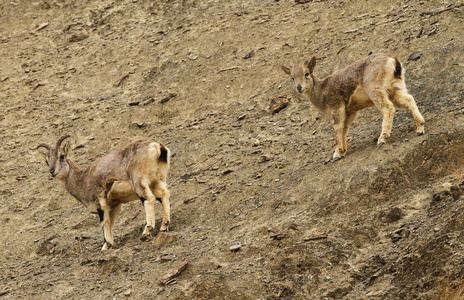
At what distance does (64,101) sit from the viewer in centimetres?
2202

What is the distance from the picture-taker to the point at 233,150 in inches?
640

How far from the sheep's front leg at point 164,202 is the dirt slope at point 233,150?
0.38 meters

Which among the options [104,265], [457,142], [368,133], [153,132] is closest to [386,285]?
[457,142]

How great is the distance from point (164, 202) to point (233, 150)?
12.4 feet

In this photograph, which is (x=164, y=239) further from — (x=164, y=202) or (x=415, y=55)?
(x=415, y=55)

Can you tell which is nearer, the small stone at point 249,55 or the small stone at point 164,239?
the small stone at point 164,239

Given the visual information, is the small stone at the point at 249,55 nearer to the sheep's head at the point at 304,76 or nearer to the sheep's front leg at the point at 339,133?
the sheep's head at the point at 304,76

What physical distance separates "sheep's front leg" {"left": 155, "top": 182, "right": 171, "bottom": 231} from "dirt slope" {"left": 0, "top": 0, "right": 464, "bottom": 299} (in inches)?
15.2

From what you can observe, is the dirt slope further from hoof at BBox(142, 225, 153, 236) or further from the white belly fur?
the white belly fur

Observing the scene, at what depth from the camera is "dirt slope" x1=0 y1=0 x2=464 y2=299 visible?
939cm

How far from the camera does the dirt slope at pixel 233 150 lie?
939 centimetres

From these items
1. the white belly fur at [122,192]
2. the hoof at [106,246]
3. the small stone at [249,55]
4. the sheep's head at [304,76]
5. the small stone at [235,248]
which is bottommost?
the hoof at [106,246]

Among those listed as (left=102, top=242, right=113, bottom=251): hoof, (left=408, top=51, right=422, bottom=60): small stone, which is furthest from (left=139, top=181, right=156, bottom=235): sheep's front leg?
(left=408, top=51, right=422, bottom=60): small stone

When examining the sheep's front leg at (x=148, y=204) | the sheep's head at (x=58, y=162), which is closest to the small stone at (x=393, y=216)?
the sheep's front leg at (x=148, y=204)
